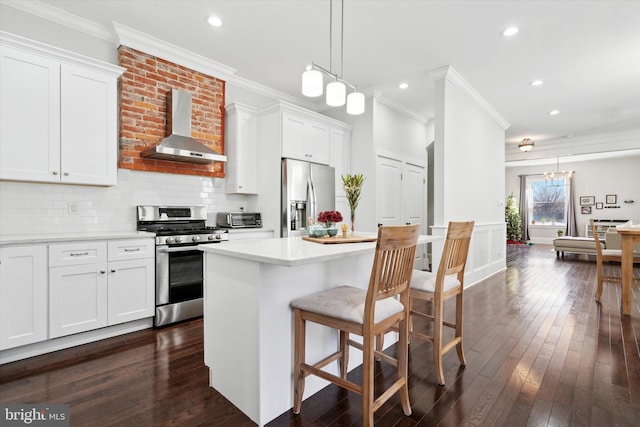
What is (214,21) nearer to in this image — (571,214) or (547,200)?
(571,214)

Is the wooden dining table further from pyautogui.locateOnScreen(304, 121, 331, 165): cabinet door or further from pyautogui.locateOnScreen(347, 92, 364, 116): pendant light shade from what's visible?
pyautogui.locateOnScreen(304, 121, 331, 165): cabinet door

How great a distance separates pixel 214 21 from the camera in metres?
3.11

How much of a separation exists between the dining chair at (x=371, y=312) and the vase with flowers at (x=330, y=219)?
1.62ft

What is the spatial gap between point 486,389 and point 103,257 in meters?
3.08

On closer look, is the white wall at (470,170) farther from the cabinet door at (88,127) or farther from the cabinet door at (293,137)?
the cabinet door at (88,127)

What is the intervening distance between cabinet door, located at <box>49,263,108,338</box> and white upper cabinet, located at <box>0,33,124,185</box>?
83 cm

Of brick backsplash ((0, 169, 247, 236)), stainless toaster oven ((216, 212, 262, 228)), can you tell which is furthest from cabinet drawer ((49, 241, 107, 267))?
stainless toaster oven ((216, 212, 262, 228))

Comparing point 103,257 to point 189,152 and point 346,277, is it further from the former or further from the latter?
point 346,277

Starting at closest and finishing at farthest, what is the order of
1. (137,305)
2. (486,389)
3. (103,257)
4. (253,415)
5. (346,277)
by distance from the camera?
(253,415), (486,389), (346,277), (103,257), (137,305)

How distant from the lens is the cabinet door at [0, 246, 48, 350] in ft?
7.55

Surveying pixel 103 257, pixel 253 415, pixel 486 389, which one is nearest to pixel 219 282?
pixel 253 415

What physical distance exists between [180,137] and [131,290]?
1690mm

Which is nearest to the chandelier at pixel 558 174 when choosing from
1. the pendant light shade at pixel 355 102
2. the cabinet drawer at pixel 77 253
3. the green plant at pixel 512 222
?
the green plant at pixel 512 222

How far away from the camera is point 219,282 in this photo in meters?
1.92
